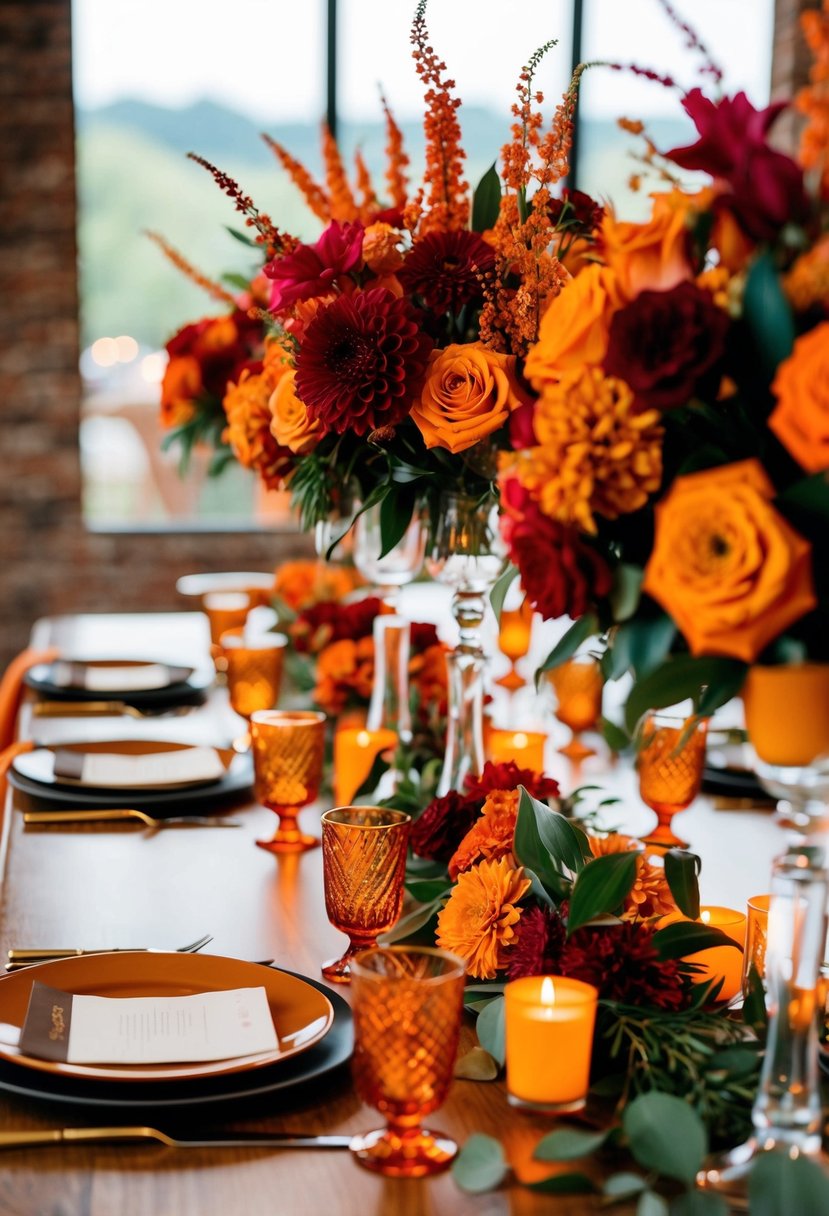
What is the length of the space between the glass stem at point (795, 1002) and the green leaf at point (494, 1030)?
7.8 inches

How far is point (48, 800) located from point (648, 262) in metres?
1.10

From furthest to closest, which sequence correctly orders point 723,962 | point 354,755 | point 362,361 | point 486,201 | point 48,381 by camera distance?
point 48,381, point 354,755, point 486,201, point 362,361, point 723,962

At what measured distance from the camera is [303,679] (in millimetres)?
2084

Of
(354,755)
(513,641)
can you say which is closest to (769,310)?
(354,755)

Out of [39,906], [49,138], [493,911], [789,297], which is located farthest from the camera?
[49,138]

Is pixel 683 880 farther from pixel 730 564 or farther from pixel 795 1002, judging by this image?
pixel 730 564

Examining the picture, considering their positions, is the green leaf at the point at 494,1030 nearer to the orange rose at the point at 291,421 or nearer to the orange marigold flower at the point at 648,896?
the orange marigold flower at the point at 648,896

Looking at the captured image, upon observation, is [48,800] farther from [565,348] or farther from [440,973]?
[565,348]

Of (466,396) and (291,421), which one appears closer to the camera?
(466,396)

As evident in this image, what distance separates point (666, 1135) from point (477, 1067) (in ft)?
0.64

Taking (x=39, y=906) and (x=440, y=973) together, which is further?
(x=39, y=906)

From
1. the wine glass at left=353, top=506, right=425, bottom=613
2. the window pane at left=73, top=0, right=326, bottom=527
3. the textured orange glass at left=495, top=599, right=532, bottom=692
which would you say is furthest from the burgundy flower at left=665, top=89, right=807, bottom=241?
the window pane at left=73, top=0, right=326, bottom=527

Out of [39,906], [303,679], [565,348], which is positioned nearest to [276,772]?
[39,906]

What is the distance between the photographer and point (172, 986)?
1.04 m
